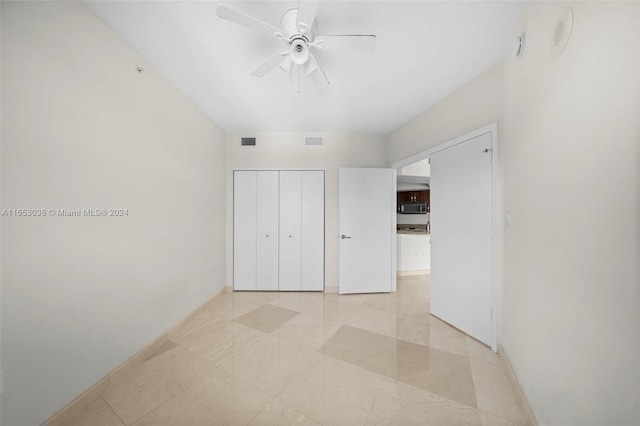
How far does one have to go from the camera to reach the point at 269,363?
75.2 inches

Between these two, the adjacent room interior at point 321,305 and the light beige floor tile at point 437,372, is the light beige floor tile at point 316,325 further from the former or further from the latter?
the light beige floor tile at point 437,372

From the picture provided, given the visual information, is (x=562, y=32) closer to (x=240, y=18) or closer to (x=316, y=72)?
(x=316, y=72)

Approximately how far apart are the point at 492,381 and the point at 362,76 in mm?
2972

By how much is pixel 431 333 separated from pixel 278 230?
2617mm

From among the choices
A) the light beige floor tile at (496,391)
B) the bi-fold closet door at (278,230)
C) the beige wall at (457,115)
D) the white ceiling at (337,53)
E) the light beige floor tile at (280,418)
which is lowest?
the light beige floor tile at (496,391)

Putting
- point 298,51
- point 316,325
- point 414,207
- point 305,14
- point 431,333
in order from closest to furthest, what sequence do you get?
1. point 305,14
2. point 298,51
3. point 431,333
4. point 316,325
5. point 414,207

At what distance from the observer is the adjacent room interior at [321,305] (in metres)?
0.95

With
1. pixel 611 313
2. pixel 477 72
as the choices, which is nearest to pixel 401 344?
pixel 611 313

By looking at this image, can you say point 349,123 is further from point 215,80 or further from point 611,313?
point 611,313

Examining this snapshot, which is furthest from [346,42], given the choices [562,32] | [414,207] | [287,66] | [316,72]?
[414,207]

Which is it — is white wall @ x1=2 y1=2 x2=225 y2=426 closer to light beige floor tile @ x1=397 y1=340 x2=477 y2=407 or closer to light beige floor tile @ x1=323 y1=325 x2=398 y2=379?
light beige floor tile @ x1=323 y1=325 x2=398 y2=379

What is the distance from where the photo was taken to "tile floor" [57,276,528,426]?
1418 millimetres

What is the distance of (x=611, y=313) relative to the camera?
826 millimetres

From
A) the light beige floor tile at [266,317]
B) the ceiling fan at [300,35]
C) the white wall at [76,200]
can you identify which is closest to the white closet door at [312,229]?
the light beige floor tile at [266,317]
